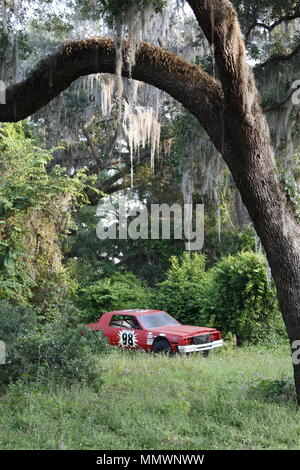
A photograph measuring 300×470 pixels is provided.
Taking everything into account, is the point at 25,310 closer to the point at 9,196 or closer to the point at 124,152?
the point at 9,196

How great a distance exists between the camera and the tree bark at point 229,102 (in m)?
6.67

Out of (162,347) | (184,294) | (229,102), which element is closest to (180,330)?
(162,347)

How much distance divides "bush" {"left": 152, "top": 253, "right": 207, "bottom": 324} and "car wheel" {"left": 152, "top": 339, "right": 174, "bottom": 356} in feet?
14.4

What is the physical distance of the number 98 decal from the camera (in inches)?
539

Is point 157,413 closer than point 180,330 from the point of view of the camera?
Yes

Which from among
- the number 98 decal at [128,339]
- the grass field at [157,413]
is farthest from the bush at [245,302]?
the grass field at [157,413]

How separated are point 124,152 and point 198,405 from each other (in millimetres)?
18665

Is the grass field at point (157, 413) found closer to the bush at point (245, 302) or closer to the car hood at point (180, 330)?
the car hood at point (180, 330)

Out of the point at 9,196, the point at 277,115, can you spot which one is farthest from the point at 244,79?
the point at 9,196

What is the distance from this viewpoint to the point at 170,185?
25.8 meters

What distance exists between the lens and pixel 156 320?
46.0 feet

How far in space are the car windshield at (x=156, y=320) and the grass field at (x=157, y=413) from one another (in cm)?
404

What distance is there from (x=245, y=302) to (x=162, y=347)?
3.74 m

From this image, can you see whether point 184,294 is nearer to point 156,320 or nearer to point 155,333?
Result: point 156,320
